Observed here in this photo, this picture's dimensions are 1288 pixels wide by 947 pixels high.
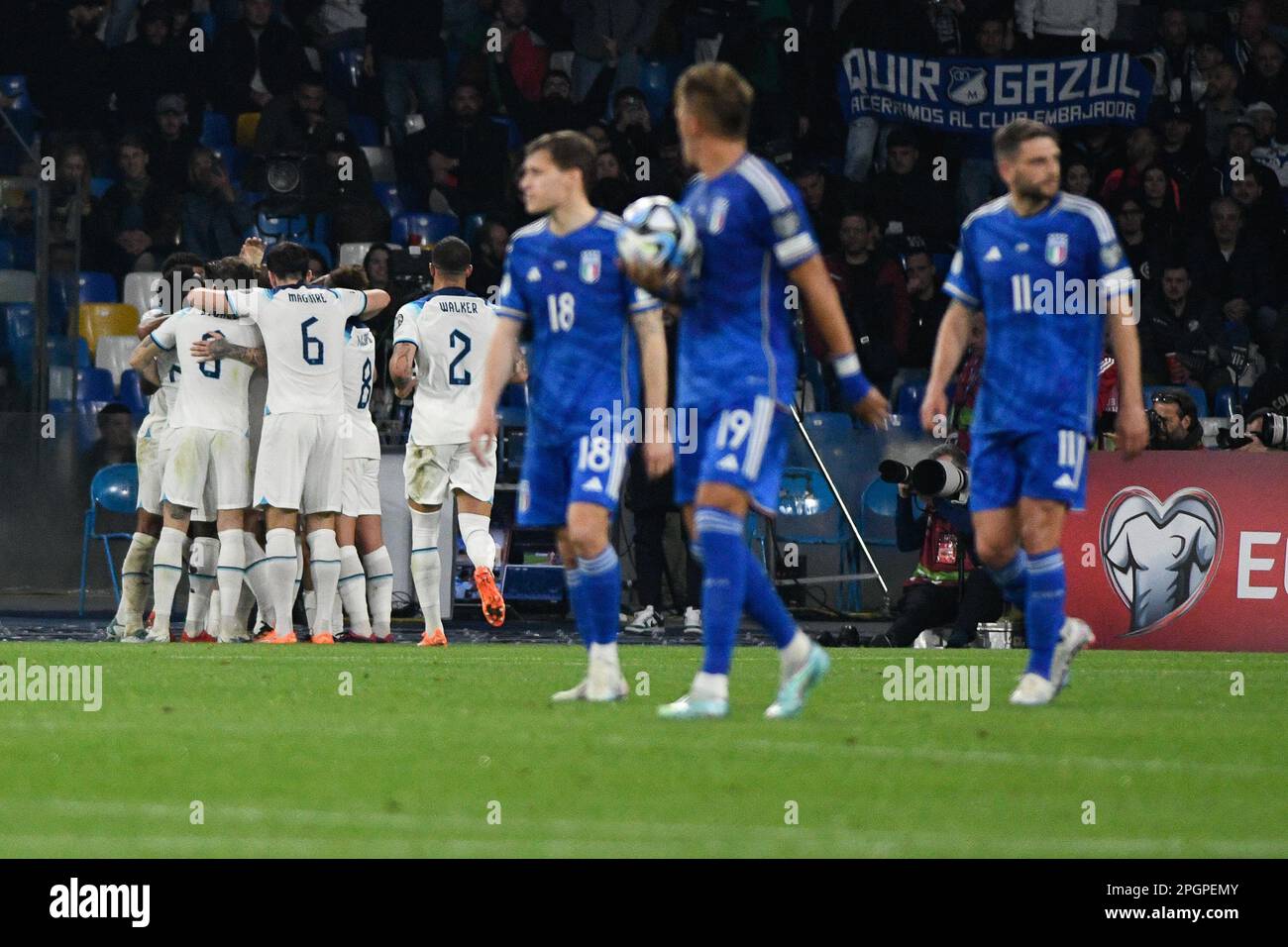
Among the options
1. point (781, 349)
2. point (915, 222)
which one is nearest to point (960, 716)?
point (781, 349)

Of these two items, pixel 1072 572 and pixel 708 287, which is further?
pixel 1072 572

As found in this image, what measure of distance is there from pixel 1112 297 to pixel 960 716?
180 cm

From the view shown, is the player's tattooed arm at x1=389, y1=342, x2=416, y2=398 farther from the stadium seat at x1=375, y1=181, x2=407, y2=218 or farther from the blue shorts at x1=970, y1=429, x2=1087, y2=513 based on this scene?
the stadium seat at x1=375, y1=181, x2=407, y2=218

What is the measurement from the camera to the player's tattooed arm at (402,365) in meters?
14.5

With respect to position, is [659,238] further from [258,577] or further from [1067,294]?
[258,577]

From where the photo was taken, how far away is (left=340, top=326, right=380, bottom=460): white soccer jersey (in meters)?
15.4

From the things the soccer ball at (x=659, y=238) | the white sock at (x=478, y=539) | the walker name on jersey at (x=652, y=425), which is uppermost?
the soccer ball at (x=659, y=238)

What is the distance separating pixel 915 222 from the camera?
71.7ft

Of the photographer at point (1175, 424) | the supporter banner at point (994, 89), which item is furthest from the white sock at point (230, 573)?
the supporter banner at point (994, 89)

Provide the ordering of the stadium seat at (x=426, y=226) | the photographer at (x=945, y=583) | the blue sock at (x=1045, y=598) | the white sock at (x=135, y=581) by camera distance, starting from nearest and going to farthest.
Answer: the blue sock at (x=1045, y=598)
the white sock at (x=135, y=581)
the photographer at (x=945, y=583)
the stadium seat at (x=426, y=226)

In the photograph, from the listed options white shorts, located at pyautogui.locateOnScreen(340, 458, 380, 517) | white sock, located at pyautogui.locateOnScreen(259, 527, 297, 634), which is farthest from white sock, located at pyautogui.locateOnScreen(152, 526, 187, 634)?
white shorts, located at pyautogui.locateOnScreen(340, 458, 380, 517)

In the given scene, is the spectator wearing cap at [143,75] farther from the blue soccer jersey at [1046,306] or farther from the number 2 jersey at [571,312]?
the blue soccer jersey at [1046,306]

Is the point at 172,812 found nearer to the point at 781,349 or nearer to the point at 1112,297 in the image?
the point at 781,349
